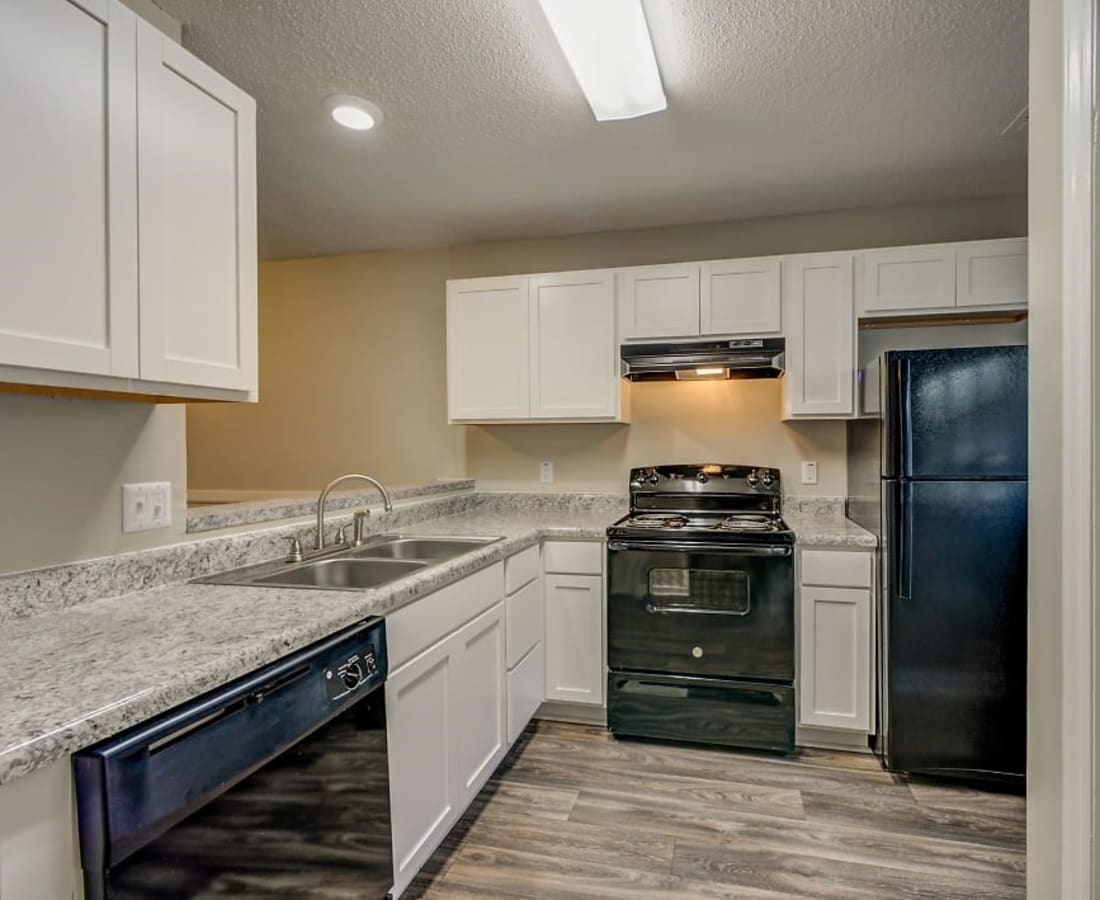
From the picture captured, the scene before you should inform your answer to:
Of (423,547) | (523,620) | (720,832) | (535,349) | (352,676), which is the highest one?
(535,349)

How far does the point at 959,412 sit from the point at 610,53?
170cm

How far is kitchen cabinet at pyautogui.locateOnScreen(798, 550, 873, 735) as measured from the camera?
8.40 ft

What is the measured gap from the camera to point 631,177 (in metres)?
2.75

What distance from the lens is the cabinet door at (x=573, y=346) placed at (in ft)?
10.1

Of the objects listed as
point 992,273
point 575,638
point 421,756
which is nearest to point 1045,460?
point 421,756

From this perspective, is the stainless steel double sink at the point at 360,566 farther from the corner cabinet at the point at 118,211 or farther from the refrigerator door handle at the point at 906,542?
the refrigerator door handle at the point at 906,542

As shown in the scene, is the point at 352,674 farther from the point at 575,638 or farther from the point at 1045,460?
the point at 575,638

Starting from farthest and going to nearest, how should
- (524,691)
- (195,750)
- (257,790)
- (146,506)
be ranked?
(524,691)
(146,506)
(257,790)
(195,750)

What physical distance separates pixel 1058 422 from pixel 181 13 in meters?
2.19

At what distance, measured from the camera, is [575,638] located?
2.84 meters

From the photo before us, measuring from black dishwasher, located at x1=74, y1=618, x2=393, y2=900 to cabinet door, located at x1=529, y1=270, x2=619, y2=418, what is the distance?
1.84 m

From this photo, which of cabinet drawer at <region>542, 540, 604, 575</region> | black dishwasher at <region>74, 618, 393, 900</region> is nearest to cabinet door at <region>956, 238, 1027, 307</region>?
cabinet drawer at <region>542, 540, 604, 575</region>

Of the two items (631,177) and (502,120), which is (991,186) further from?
(502,120)

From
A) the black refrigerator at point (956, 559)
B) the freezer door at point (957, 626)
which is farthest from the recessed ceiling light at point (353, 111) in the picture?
the freezer door at point (957, 626)
